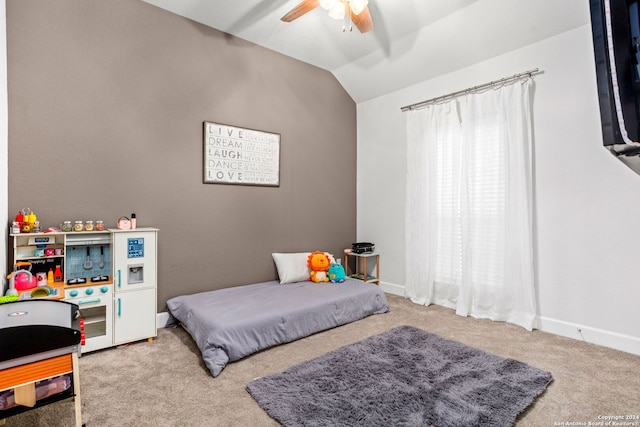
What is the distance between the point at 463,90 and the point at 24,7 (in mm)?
3788

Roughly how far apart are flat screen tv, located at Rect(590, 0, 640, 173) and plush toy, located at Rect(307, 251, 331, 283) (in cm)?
300

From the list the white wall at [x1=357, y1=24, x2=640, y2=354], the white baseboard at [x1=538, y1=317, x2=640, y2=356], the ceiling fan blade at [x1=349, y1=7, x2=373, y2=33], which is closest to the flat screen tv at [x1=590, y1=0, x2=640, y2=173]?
the ceiling fan blade at [x1=349, y1=7, x2=373, y2=33]

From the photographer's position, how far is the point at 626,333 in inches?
97.9

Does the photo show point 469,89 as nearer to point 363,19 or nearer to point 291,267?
point 363,19

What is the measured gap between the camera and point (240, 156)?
3443mm

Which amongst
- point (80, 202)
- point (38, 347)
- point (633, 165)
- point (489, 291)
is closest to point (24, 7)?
point (80, 202)

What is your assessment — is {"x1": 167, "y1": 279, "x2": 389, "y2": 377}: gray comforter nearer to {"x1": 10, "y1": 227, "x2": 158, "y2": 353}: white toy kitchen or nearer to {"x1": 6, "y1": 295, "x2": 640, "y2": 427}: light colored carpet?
{"x1": 6, "y1": 295, "x2": 640, "y2": 427}: light colored carpet

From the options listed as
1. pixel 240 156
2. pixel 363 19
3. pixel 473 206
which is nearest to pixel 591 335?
pixel 473 206

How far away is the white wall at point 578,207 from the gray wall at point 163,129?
2289 mm

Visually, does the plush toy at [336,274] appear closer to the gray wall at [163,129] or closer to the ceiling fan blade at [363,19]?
the gray wall at [163,129]

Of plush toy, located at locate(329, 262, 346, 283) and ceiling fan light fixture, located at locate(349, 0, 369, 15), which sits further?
plush toy, located at locate(329, 262, 346, 283)

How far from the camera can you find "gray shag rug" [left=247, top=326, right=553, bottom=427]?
165 cm

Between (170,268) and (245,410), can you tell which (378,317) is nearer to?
(245,410)

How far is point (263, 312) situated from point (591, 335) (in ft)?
8.64
